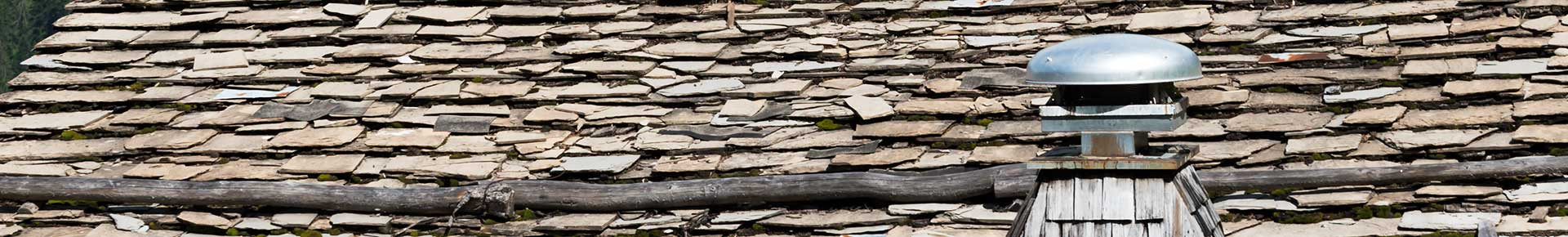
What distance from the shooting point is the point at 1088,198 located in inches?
132

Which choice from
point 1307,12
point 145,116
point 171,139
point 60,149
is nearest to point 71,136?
point 60,149

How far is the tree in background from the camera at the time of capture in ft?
111

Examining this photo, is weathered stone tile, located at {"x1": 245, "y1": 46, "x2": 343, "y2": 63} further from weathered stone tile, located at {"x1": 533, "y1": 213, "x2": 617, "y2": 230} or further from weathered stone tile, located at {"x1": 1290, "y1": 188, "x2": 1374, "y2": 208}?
weathered stone tile, located at {"x1": 1290, "y1": 188, "x2": 1374, "y2": 208}

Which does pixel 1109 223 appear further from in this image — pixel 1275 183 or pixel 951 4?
pixel 951 4

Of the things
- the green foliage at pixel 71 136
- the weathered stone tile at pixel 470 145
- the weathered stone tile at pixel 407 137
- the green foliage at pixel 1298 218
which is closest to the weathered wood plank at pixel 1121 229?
the green foliage at pixel 1298 218

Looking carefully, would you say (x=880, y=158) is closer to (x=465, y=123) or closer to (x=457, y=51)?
(x=465, y=123)

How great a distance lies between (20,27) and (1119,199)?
117 feet

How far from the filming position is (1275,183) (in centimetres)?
633

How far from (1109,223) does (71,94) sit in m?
6.22

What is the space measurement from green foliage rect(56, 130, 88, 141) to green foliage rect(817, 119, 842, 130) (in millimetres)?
3251

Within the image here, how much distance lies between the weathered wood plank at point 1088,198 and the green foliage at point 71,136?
5.75m

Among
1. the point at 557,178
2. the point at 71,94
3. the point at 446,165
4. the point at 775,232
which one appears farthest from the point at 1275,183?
the point at 71,94

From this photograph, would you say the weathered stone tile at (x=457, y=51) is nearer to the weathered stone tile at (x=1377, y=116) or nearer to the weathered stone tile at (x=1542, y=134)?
the weathered stone tile at (x=1377, y=116)

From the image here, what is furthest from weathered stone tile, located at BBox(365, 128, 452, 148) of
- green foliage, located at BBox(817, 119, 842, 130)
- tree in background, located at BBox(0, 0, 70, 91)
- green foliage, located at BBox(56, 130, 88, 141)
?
tree in background, located at BBox(0, 0, 70, 91)
